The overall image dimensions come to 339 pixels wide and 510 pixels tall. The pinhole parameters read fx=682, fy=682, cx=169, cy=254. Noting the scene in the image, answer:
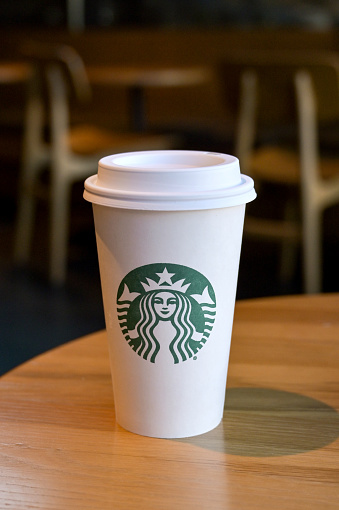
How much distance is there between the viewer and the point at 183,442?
1.96 feet

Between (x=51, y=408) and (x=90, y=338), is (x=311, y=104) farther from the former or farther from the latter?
(x=51, y=408)

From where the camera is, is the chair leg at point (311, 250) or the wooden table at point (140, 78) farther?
the wooden table at point (140, 78)

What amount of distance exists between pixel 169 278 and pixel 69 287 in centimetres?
267

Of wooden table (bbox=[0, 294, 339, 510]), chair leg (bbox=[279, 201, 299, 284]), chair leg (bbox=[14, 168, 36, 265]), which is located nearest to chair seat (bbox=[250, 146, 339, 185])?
chair leg (bbox=[279, 201, 299, 284])

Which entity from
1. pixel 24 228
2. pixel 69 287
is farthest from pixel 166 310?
pixel 24 228

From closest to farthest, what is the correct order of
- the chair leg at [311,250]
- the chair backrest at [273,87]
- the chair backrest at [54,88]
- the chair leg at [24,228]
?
the chair backrest at [273,87], the chair leg at [311,250], the chair backrest at [54,88], the chair leg at [24,228]

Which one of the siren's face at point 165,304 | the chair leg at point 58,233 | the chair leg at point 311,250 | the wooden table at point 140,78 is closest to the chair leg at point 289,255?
the chair leg at point 311,250

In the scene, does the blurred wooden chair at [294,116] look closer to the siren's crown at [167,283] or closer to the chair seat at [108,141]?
the chair seat at [108,141]

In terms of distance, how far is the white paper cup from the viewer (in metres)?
0.55

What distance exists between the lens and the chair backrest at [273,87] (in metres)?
2.60

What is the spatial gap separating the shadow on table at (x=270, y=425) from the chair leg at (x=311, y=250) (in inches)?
83.2

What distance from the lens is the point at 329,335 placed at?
0.82 m

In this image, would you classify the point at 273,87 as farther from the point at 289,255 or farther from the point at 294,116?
the point at 289,255

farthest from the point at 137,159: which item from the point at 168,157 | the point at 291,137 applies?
the point at 291,137
